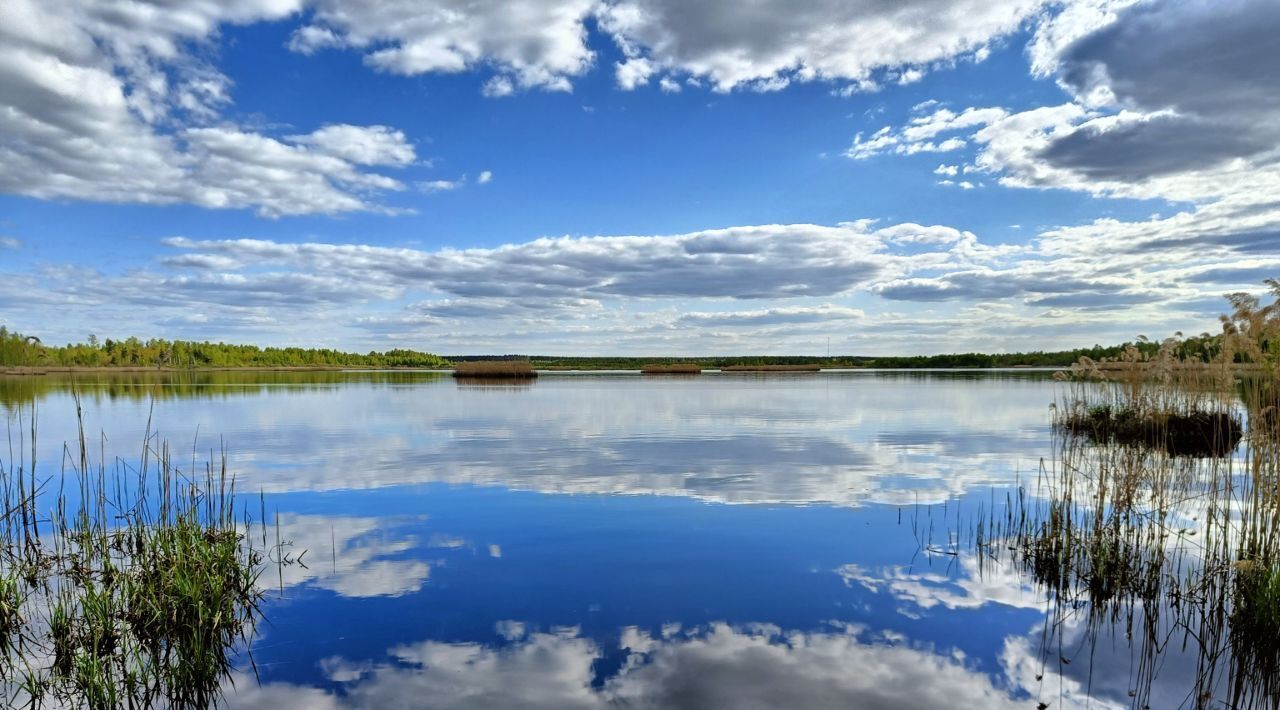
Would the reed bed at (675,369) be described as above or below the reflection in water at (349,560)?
above

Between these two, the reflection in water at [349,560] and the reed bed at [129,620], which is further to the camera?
the reflection in water at [349,560]

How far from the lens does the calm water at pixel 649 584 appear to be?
455 cm

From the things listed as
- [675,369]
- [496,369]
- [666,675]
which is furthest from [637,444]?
[675,369]

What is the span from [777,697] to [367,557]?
15.7ft

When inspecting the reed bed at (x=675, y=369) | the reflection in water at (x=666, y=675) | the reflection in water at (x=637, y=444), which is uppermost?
the reed bed at (x=675, y=369)

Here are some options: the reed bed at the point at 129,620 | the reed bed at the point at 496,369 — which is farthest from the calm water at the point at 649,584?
the reed bed at the point at 496,369

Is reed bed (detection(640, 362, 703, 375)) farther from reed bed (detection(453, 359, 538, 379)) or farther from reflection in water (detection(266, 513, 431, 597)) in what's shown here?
reflection in water (detection(266, 513, 431, 597))

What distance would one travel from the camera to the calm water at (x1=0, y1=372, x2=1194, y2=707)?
455cm

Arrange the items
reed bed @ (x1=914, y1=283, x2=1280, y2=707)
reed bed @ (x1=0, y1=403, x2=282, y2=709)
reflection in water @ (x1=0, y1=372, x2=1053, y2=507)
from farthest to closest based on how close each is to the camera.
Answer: reflection in water @ (x1=0, y1=372, x2=1053, y2=507), reed bed @ (x1=914, y1=283, x2=1280, y2=707), reed bed @ (x1=0, y1=403, x2=282, y2=709)

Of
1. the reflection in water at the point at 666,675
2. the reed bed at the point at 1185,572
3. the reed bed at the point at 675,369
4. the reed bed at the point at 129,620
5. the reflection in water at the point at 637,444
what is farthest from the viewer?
the reed bed at the point at 675,369

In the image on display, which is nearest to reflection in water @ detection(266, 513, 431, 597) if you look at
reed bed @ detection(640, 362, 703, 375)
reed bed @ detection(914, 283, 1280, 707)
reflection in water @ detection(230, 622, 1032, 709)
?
reflection in water @ detection(230, 622, 1032, 709)

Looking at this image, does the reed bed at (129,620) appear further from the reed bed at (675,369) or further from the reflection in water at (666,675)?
the reed bed at (675,369)

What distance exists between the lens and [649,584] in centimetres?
643

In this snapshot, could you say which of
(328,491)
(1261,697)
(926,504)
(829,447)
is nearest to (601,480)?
(328,491)
